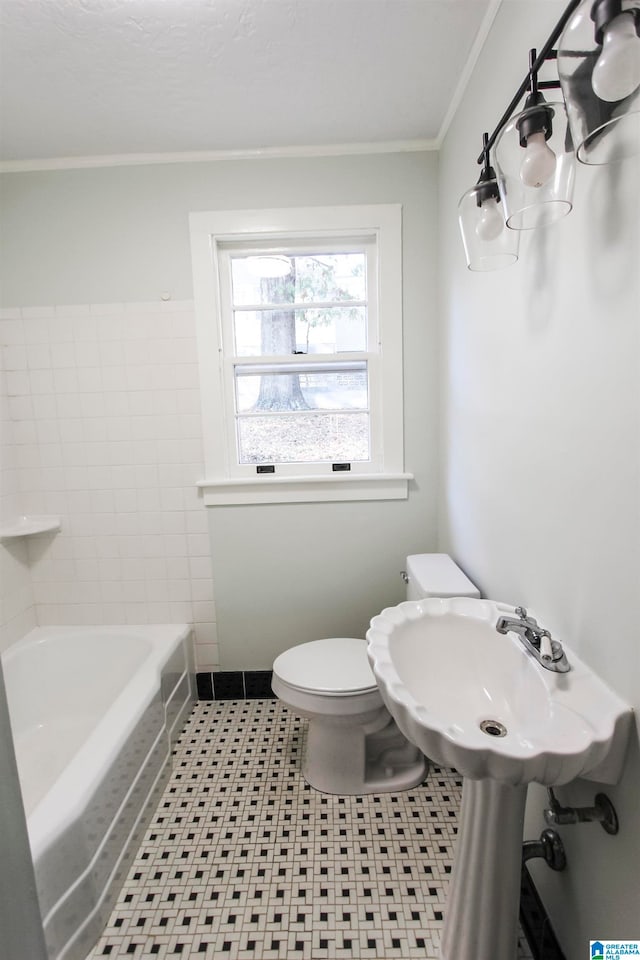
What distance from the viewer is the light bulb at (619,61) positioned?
0.57 metres

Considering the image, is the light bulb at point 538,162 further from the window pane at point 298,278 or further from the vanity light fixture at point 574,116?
the window pane at point 298,278

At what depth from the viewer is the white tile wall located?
193cm

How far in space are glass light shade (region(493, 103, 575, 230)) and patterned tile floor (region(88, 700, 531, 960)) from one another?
176cm

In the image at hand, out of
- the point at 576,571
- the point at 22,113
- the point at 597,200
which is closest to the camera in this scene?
the point at 597,200

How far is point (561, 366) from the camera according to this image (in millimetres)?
954

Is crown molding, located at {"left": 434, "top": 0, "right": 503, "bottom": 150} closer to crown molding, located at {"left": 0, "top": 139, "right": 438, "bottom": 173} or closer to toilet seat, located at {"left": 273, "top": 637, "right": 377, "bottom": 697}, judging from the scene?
crown molding, located at {"left": 0, "top": 139, "right": 438, "bottom": 173}

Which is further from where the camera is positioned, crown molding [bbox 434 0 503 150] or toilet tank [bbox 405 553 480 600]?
toilet tank [bbox 405 553 480 600]

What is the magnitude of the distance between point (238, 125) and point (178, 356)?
0.92 m

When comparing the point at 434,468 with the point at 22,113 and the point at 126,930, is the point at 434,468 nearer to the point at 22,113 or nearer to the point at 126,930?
the point at 126,930

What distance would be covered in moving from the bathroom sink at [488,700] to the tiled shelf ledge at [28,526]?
169cm

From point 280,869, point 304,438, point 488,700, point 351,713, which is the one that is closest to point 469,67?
point 304,438

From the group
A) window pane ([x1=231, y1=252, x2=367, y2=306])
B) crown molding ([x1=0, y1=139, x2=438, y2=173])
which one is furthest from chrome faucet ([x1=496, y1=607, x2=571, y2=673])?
crown molding ([x1=0, y1=139, x2=438, y2=173])

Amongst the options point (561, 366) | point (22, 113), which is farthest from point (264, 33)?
point (561, 366)

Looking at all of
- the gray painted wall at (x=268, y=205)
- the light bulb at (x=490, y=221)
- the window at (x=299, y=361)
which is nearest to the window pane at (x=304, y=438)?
the window at (x=299, y=361)
